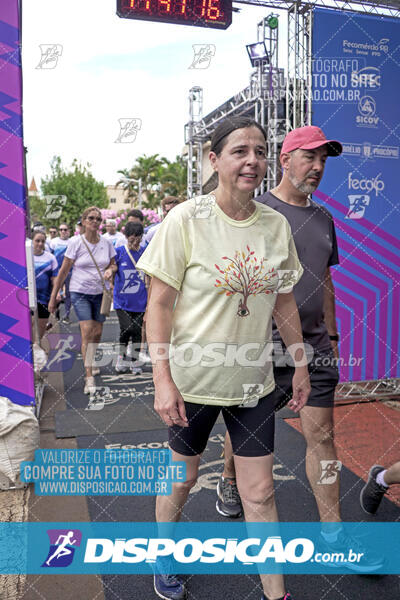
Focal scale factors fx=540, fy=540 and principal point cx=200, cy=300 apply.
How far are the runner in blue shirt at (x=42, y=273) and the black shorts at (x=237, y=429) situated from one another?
4612 millimetres

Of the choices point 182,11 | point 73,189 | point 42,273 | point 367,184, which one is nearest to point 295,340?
point 367,184

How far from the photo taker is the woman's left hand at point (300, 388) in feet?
8.08

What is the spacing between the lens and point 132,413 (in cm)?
511

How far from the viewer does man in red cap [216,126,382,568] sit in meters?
2.70

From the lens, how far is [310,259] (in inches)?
109

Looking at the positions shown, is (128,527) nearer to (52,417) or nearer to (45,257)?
(52,417)

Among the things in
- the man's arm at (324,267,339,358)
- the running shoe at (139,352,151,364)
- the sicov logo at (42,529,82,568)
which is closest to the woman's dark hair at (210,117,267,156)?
the man's arm at (324,267,339,358)

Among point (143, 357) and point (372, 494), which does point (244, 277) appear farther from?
point (143, 357)

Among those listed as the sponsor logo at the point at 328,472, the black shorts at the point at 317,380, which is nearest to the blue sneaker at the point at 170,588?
the sponsor logo at the point at 328,472

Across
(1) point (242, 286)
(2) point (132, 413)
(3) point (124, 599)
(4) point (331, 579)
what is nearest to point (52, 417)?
(2) point (132, 413)

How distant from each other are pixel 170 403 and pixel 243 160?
962 mm

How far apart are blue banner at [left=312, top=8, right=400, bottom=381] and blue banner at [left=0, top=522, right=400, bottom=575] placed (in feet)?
8.10

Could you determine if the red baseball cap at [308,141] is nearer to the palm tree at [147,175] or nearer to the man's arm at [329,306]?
the man's arm at [329,306]

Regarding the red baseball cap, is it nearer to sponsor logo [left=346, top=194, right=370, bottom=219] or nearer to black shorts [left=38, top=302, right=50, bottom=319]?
sponsor logo [left=346, top=194, right=370, bottom=219]
